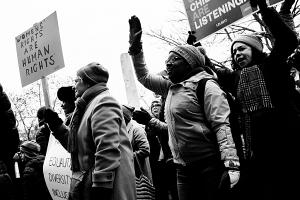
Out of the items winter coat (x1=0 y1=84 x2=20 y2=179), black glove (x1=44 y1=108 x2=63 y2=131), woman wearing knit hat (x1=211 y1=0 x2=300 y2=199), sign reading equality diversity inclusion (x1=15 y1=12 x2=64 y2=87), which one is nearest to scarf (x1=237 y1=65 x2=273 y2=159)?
woman wearing knit hat (x1=211 y1=0 x2=300 y2=199)

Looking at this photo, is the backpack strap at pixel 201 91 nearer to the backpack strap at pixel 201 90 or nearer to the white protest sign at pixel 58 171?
the backpack strap at pixel 201 90

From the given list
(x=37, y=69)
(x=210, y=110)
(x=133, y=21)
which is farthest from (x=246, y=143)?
(x=37, y=69)

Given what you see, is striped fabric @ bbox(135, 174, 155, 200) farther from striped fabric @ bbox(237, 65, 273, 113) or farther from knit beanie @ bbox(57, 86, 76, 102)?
striped fabric @ bbox(237, 65, 273, 113)

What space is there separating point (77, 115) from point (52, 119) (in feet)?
0.95

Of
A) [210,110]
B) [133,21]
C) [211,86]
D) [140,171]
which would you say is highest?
[133,21]

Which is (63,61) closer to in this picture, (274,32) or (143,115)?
(143,115)

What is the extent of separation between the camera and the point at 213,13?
176 inches

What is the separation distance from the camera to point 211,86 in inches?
104

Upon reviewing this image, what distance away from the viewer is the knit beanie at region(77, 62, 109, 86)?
8.89ft

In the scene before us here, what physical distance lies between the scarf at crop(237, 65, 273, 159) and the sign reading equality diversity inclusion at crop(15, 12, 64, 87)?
2599mm

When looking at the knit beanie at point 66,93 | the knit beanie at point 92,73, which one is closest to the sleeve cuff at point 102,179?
the knit beanie at point 92,73

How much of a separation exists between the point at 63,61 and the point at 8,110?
58.0 inches

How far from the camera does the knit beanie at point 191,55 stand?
2883 mm

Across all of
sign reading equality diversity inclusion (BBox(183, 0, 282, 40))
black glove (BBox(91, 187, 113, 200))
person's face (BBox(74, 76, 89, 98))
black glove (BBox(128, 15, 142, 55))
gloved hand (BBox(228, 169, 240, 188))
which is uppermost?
sign reading equality diversity inclusion (BBox(183, 0, 282, 40))
